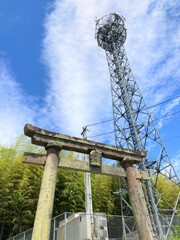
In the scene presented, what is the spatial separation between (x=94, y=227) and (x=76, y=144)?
15.7 feet

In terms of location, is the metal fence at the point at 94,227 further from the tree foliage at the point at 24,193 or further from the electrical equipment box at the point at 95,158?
the electrical equipment box at the point at 95,158

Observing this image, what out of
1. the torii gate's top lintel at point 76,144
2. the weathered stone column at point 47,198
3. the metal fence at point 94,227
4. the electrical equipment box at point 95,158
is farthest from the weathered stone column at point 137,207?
the metal fence at point 94,227

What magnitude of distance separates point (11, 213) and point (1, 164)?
8.14ft

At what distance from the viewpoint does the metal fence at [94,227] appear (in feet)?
27.2

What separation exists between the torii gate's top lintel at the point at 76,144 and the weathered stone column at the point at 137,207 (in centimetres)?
24

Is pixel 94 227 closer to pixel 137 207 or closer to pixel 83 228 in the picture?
pixel 83 228

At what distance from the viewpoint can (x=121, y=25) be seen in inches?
634

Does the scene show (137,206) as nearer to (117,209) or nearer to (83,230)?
(83,230)

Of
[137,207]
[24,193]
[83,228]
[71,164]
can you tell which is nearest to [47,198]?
[71,164]

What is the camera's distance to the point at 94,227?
8352 mm

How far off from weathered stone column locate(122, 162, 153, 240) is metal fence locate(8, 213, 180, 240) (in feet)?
12.6

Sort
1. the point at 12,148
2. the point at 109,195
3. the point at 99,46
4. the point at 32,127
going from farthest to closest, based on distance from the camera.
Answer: the point at 99,46
the point at 109,195
the point at 12,148
the point at 32,127

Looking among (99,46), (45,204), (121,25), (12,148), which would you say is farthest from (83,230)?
(121,25)

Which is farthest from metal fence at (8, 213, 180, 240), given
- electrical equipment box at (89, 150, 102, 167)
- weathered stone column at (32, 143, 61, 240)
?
weathered stone column at (32, 143, 61, 240)
